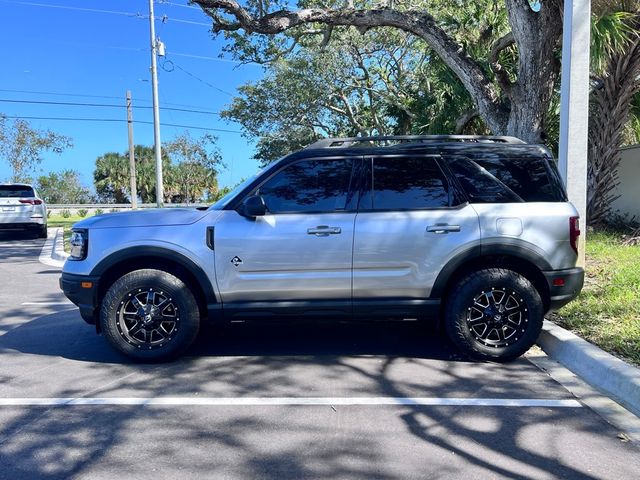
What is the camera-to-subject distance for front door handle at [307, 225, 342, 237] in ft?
15.4

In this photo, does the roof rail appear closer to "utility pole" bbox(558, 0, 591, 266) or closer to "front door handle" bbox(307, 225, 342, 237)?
"front door handle" bbox(307, 225, 342, 237)

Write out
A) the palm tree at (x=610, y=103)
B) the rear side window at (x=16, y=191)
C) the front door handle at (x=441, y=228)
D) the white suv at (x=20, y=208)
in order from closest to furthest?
the front door handle at (x=441, y=228)
the palm tree at (x=610, y=103)
the white suv at (x=20, y=208)
the rear side window at (x=16, y=191)

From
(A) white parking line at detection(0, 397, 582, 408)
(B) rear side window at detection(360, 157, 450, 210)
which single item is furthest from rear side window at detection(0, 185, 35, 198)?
(B) rear side window at detection(360, 157, 450, 210)

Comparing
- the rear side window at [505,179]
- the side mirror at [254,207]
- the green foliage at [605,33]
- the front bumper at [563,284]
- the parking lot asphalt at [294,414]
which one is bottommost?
the parking lot asphalt at [294,414]

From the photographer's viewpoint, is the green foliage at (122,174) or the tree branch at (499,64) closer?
the tree branch at (499,64)

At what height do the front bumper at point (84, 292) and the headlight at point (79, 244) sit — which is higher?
the headlight at point (79, 244)

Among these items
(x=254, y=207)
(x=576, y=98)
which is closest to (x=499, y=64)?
(x=576, y=98)

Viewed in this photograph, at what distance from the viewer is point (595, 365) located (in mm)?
4461

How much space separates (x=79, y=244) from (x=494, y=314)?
3.83 meters

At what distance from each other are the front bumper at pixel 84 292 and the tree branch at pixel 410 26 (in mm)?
7943

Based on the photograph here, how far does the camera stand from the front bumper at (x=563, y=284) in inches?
190

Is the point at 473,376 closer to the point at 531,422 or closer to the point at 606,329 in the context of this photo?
the point at 531,422

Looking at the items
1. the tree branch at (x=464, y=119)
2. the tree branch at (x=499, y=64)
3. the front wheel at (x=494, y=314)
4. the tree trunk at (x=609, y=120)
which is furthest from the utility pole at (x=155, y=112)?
the front wheel at (x=494, y=314)

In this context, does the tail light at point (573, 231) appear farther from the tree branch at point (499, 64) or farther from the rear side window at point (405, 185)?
the tree branch at point (499, 64)
